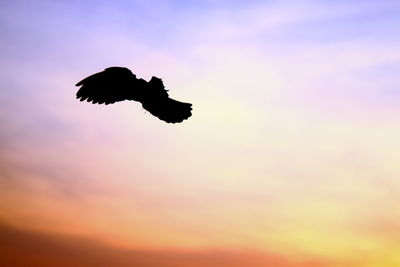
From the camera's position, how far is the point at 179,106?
183 ft

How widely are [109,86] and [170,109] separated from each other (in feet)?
6.35

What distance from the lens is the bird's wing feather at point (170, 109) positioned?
55750 mm

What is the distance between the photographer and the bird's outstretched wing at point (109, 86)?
181ft

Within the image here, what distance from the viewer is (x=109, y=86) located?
55562 millimetres

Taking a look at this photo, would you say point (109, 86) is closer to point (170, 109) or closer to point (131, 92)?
point (131, 92)

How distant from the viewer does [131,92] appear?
55.8 m

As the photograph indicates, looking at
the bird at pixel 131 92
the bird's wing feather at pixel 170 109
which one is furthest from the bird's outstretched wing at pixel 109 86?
the bird's wing feather at pixel 170 109

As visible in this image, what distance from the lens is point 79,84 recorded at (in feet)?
182

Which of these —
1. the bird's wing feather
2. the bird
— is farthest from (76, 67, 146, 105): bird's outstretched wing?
the bird's wing feather

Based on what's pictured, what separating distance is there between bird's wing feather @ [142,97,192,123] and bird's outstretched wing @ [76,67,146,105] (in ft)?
2.09

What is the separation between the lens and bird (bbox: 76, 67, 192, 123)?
55.3 meters

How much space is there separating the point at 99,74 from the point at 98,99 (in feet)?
2.42

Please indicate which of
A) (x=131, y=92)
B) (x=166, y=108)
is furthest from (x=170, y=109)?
(x=131, y=92)

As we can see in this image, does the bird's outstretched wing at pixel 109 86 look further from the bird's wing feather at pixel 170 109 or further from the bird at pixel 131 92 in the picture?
the bird's wing feather at pixel 170 109
